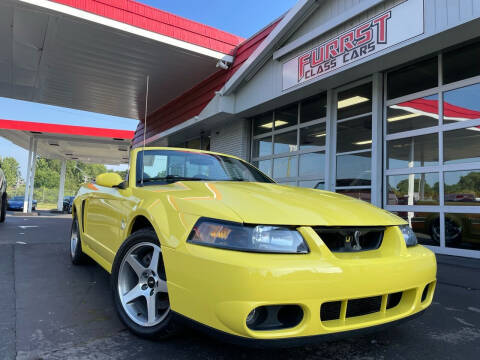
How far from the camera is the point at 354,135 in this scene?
7.40 meters

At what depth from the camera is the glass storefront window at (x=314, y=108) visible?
26.8 ft

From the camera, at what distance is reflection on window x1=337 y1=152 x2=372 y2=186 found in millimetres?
6988

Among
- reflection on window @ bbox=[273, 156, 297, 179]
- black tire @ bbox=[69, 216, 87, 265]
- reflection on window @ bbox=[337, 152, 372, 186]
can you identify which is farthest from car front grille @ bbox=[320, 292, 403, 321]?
reflection on window @ bbox=[273, 156, 297, 179]

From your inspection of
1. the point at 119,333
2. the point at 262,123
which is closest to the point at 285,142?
the point at 262,123

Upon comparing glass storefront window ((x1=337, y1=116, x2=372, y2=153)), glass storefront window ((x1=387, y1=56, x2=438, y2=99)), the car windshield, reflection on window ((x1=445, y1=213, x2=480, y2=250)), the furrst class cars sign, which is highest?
the furrst class cars sign

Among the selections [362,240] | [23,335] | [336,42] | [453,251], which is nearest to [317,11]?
[336,42]

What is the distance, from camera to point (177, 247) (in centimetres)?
184

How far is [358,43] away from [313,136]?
2.80 metres

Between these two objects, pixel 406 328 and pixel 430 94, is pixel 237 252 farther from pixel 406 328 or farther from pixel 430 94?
pixel 430 94

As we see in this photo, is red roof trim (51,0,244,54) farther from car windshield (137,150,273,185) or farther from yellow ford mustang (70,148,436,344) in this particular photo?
yellow ford mustang (70,148,436,344)

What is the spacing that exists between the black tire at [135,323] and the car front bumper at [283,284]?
207 mm

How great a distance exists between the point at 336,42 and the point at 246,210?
18.4 ft

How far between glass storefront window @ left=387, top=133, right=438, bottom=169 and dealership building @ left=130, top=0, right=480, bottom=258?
19 millimetres

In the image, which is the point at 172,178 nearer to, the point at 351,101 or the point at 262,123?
the point at 351,101
